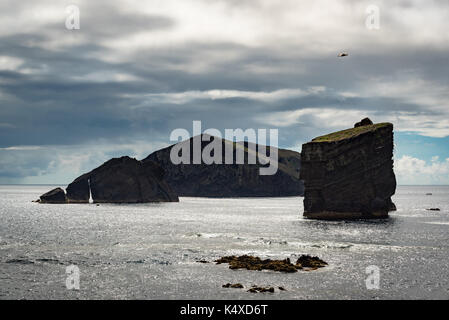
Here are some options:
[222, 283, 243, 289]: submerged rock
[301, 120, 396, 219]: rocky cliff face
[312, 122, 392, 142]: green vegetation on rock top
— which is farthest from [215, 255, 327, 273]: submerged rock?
[312, 122, 392, 142]: green vegetation on rock top

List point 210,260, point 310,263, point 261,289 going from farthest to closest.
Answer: point 210,260 → point 310,263 → point 261,289

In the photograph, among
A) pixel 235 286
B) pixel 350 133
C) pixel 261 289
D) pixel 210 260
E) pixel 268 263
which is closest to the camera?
→ pixel 261 289

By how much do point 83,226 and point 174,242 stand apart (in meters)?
45.0

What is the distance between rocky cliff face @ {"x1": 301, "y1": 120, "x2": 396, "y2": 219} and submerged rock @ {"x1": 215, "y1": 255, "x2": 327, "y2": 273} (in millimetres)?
75288

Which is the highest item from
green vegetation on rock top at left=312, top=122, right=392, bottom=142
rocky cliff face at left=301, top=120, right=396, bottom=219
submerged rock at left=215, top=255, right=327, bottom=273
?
green vegetation on rock top at left=312, top=122, right=392, bottom=142

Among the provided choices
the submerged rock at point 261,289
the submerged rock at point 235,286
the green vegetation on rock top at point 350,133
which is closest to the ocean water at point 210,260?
the submerged rock at point 261,289

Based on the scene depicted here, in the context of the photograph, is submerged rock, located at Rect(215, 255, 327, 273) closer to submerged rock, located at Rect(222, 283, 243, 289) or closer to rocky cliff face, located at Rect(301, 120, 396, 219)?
submerged rock, located at Rect(222, 283, 243, 289)

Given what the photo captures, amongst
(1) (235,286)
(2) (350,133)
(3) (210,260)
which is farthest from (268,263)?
(2) (350,133)

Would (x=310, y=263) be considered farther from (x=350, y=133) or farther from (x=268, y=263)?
(x=350, y=133)

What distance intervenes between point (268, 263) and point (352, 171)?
267 ft

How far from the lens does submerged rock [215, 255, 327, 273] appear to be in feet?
196

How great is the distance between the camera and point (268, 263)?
62250 mm

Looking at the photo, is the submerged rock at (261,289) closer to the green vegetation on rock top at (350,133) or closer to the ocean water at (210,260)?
the ocean water at (210,260)
